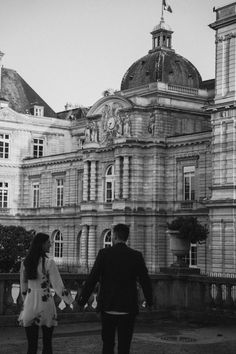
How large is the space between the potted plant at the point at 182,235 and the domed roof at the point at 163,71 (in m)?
23.5

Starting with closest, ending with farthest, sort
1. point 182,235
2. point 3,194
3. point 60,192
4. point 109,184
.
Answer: point 182,235, point 109,184, point 60,192, point 3,194

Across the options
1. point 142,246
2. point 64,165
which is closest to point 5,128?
point 64,165

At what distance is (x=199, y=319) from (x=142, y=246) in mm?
30243

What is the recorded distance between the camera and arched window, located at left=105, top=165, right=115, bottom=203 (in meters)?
51.0

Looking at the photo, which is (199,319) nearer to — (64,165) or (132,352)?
(132,352)

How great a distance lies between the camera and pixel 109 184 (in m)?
51.5

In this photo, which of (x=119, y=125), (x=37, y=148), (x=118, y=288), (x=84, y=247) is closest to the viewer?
(x=118, y=288)

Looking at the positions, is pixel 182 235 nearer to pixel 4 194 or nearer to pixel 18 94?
pixel 4 194

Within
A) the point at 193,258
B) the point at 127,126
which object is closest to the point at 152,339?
the point at 193,258

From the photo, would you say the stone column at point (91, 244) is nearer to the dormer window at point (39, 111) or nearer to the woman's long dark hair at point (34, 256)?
the dormer window at point (39, 111)

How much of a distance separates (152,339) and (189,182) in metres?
32.4

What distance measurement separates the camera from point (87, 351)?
41.5 ft

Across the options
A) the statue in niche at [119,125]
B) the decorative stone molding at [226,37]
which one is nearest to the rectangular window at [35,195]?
the statue in niche at [119,125]

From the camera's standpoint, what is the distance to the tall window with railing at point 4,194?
62156mm
